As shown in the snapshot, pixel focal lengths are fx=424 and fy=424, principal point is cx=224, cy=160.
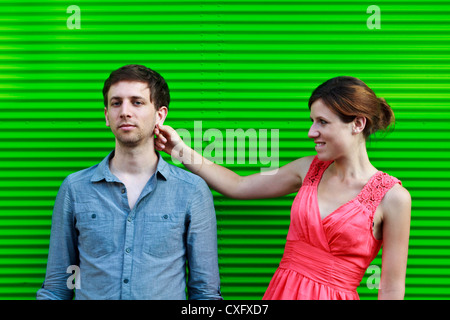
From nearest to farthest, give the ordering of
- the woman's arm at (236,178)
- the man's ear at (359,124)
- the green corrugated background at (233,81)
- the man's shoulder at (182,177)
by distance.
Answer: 1. the man's ear at (359,124)
2. the man's shoulder at (182,177)
3. the woman's arm at (236,178)
4. the green corrugated background at (233,81)

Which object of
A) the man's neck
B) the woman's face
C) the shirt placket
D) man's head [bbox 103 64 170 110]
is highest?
man's head [bbox 103 64 170 110]

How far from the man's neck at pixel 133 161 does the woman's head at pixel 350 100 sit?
113cm

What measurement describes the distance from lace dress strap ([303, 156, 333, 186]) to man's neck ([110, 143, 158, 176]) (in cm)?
103

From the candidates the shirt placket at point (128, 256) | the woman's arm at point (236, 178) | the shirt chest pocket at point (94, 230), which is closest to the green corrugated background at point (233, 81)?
the woman's arm at point (236, 178)

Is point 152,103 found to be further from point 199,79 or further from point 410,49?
point 410,49

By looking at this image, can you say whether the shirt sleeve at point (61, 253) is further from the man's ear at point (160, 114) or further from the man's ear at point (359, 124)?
the man's ear at point (359, 124)

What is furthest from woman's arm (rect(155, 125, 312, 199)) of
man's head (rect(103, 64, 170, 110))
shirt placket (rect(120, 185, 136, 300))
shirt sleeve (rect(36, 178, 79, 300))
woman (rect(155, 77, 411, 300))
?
shirt sleeve (rect(36, 178, 79, 300))

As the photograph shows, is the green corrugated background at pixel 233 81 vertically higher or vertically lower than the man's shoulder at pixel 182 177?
higher

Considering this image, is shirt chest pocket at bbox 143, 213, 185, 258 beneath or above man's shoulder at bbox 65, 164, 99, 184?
beneath

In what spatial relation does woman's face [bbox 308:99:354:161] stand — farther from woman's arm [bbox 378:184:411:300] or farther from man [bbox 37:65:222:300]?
man [bbox 37:65:222:300]

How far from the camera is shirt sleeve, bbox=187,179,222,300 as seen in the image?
105 inches

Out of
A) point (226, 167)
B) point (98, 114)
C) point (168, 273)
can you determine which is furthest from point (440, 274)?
point (98, 114)

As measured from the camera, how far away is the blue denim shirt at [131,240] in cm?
256

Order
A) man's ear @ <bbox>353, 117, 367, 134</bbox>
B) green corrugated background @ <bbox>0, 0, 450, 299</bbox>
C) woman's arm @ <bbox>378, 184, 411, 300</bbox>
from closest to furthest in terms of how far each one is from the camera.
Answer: woman's arm @ <bbox>378, 184, 411, 300</bbox> < man's ear @ <bbox>353, 117, 367, 134</bbox> < green corrugated background @ <bbox>0, 0, 450, 299</bbox>
